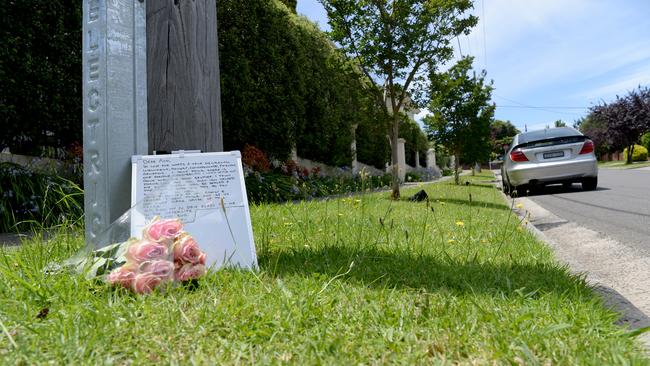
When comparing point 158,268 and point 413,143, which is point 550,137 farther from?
point 413,143

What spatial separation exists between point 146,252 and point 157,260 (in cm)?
6

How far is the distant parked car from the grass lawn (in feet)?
26.1

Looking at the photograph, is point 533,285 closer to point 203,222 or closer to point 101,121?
point 203,222

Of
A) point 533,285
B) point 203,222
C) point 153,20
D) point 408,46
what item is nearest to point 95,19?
point 153,20

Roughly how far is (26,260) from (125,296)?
37.9 inches

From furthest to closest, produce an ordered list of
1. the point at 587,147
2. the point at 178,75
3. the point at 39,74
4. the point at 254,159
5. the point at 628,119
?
the point at 628,119
the point at 587,147
the point at 254,159
the point at 39,74
the point at 178,75

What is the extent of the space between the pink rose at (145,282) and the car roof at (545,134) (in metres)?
9.69

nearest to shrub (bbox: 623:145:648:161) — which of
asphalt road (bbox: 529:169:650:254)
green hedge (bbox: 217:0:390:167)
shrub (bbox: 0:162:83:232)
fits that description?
green hedge (bbox: 217:0:390:167)

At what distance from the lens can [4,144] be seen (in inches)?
225

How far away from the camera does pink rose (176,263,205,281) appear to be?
6.68ft

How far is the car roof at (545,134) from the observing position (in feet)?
32.5

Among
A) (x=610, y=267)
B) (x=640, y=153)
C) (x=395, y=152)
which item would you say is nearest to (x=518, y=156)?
(x=395, y=152)

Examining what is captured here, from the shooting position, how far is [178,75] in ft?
8.59

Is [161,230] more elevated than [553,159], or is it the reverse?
[553,159]
